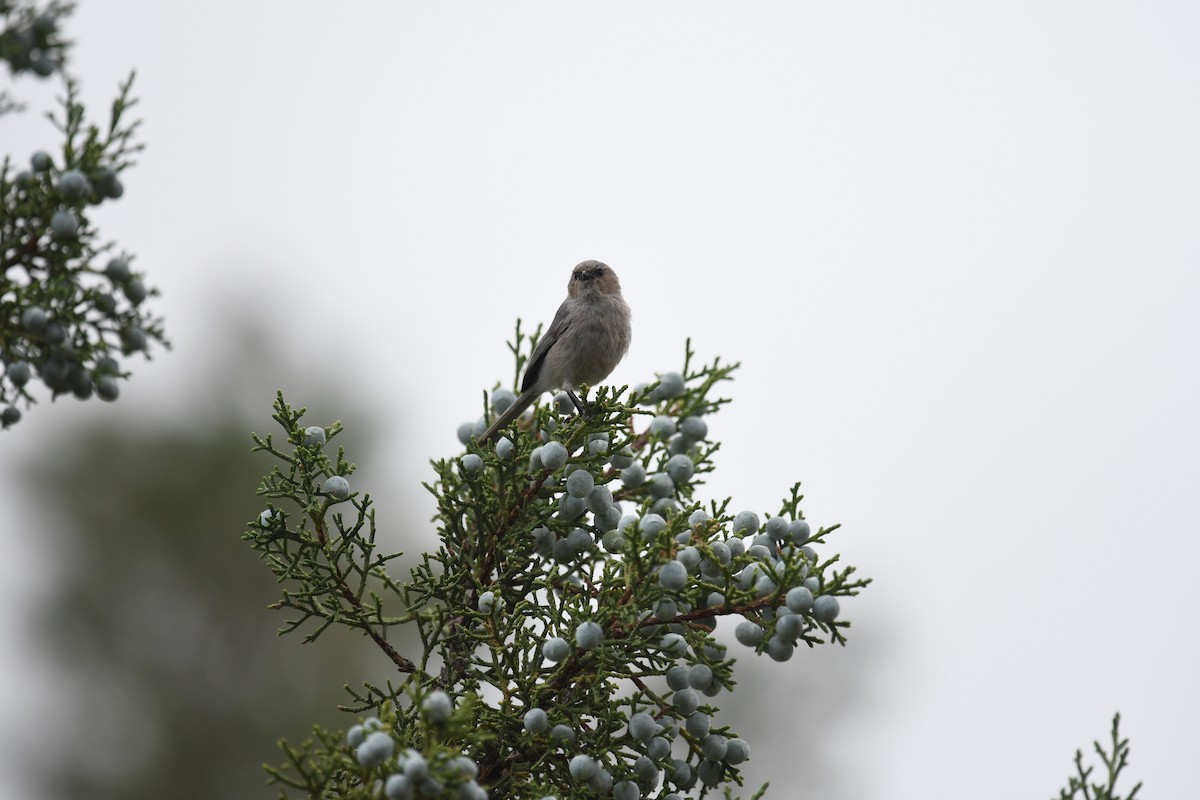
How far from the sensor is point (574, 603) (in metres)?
3.36

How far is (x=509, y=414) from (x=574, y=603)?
197 centimetres

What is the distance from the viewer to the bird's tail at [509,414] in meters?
4.35

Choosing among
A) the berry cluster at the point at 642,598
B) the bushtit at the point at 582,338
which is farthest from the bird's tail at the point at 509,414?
the berry cluster at the point at 642,598

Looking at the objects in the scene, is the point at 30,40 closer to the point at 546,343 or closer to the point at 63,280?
the point at 63,280

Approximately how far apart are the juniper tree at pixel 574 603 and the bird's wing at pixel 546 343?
169 cm

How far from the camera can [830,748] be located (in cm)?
1316

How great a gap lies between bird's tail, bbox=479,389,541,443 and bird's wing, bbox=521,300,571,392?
0.18ft

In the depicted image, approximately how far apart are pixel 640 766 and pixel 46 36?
9.26 feet

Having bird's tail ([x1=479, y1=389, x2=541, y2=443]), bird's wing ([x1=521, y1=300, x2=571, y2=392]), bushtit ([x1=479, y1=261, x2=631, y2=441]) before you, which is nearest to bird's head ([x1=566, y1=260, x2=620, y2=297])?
bushtit ([x1=479, y1=261, x2=631, y2=441])

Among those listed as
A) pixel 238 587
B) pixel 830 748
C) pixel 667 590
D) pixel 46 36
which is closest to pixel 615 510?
pixel 667 590

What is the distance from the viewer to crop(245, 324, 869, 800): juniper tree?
307 centimetres

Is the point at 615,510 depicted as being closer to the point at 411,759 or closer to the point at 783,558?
the point at 783,558

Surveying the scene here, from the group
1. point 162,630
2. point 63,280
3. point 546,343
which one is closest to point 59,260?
point 63,280

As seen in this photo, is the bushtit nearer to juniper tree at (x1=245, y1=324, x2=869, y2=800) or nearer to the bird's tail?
the bird's tail
